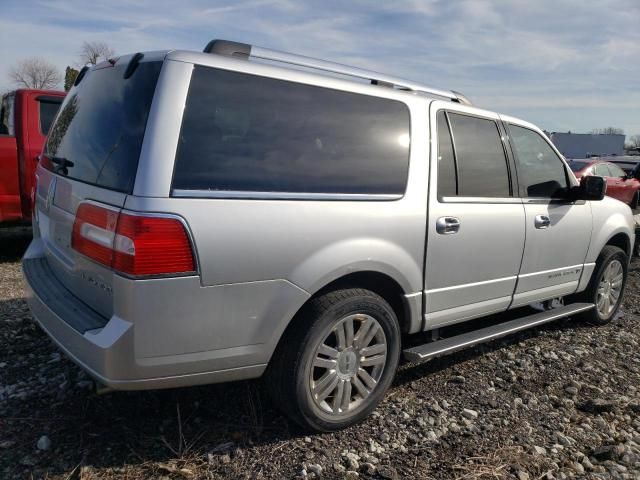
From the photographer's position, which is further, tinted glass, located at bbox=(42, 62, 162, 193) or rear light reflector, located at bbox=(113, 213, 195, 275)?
tinted glass, located at bbox=(42, 62, 162, 193)

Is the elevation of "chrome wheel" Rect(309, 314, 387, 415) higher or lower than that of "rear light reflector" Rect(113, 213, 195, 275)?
lower

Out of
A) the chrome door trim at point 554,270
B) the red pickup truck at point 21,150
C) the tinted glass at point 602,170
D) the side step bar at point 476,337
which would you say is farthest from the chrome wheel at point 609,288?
the tinted glass at point 602,170

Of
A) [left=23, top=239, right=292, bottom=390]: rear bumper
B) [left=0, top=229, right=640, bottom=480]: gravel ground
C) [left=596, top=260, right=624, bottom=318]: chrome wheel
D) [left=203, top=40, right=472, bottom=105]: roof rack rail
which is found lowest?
[left=0, top=229, right=640, bottom=480]: gravel ground

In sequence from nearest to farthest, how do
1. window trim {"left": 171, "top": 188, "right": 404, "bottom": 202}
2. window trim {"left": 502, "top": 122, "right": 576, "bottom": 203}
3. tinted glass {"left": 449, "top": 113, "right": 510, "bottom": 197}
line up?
window trim {"left": 171, "top": 188, "right": 404, "bottom": 202}
tinted glass {"left": 449, "top": 113, "right": 510, "bottom": 197}
window trim {"left": 502, "top": 122, "right": 576, "bottom": 203}

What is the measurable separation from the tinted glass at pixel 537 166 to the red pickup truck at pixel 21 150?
16.7 feet

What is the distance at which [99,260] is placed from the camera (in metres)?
2.34

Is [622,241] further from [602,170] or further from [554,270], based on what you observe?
[602,170]

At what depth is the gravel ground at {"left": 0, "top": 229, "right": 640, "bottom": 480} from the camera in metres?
2.60

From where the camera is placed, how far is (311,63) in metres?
2.91

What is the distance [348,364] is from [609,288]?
338cm

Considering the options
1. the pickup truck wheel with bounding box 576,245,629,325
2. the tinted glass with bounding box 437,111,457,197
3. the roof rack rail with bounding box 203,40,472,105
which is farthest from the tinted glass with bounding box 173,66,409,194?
the pickup truck wheel with bounding box 576,245,629,325

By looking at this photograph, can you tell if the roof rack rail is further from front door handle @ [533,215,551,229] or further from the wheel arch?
the wheel arch

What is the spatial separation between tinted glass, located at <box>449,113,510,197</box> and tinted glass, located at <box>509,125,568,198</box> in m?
0.23

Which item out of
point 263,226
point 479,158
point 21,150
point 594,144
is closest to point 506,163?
point 479,158
